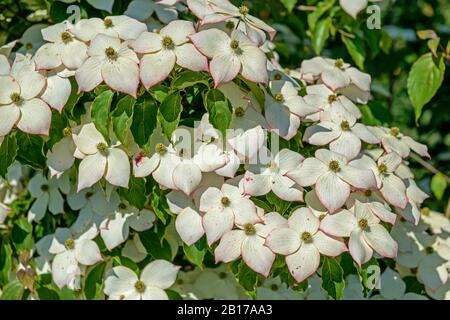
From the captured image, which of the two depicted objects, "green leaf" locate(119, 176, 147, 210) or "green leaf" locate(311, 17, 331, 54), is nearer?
"green leaf" locate(119, 176, 147, 210)

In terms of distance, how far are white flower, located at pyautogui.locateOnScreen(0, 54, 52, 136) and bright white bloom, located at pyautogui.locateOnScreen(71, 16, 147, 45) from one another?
0.37 feet

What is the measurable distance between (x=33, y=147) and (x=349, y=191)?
1.90 feet

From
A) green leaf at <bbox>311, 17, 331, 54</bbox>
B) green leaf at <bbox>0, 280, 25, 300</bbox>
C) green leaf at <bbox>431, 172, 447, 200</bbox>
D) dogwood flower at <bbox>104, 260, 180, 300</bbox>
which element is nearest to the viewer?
dogwood flower at <bbox>104, 260, 180, 300</bbox>

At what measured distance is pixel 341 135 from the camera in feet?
4.90

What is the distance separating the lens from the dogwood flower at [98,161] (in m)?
1.38

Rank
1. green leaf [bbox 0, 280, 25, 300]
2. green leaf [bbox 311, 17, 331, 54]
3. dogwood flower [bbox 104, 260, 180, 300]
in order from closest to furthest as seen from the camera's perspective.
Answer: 1. dogwood flower [bbox 104, 260, 180, 300]
2. green leaf [bbox 0, 280, 25, 300]
3. green leaf [bbox 311, 17, 331, 54]

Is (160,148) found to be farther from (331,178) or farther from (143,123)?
(331,178)

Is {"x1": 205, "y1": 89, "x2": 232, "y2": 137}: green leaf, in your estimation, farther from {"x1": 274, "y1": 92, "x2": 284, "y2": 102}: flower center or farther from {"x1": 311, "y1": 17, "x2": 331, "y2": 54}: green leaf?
{"x1": 311, "y1": 17, "x2": 331, "y2": 54}: green leaf

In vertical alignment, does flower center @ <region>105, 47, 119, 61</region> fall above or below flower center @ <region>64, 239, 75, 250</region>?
above

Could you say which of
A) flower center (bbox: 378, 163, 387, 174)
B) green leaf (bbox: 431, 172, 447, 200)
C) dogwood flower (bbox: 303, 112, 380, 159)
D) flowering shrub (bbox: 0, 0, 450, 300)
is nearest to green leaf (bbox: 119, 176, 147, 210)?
flowering shrub (bbox: 0, 0, 450, 300)

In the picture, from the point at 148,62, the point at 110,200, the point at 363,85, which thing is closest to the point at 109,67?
the point at 148,62

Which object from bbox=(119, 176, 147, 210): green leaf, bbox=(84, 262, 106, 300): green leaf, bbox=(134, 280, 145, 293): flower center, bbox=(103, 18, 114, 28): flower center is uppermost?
bbox=(103, 18, 114, 28): flower center

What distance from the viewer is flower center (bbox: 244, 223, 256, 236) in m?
1.34

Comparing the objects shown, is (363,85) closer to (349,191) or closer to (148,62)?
(349,191)
